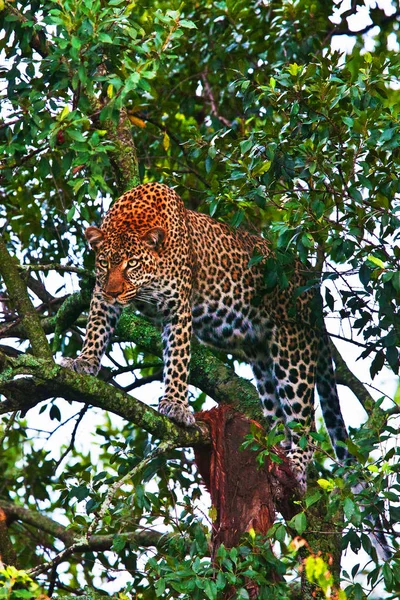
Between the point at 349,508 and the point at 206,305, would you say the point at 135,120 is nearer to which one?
the point at 206,305

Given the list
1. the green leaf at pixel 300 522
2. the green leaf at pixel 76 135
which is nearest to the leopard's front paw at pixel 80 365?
the green leaf at pixel 76 135

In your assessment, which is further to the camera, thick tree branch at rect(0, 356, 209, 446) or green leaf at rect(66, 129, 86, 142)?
green leaf at rect(66, 129, 86, 142)

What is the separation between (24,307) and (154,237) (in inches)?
67.6

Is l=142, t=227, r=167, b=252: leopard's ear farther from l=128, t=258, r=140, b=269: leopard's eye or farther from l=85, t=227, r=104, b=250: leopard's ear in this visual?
l=85, t=227, r=104, b=250: leopard's ear

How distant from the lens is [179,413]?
25.0 feet

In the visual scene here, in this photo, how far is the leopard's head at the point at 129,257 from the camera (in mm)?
8539

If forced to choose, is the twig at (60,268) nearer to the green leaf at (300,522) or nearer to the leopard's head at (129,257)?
the leopard's head at (129,257)

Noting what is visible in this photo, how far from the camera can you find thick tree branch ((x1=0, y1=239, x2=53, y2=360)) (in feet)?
23.0

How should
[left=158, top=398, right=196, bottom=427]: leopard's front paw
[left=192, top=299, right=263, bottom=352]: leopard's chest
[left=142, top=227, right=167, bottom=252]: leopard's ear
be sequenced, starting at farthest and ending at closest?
[left=192, top=299, right=263, bottom=352]: leopard's chest, [left=142, top=227, right=167, bottom=252]: leopard's ear, [left=158, top=398, right=196, bottom=427]: leopard's front paw

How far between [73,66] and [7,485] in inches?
198

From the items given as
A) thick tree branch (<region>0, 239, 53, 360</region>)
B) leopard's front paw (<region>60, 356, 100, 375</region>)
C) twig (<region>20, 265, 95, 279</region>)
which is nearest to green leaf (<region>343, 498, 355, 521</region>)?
thick tree branch (<region>0, 239, 53, 360</region>)

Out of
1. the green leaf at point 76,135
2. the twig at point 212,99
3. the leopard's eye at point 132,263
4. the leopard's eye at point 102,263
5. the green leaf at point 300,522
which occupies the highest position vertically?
the twig at point 212,99

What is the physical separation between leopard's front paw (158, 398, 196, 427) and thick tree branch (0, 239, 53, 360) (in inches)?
44.2

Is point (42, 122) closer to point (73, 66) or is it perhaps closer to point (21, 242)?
point (73, 66)
